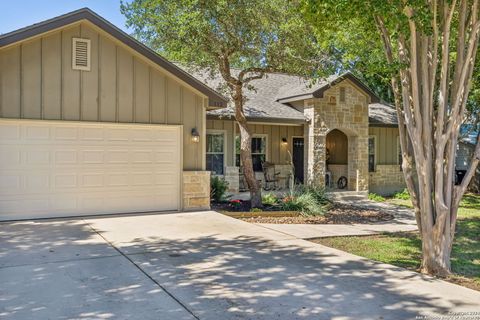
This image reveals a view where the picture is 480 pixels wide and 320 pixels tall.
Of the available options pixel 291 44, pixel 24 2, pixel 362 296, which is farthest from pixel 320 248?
pixel 24 2

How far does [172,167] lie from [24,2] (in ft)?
21.6

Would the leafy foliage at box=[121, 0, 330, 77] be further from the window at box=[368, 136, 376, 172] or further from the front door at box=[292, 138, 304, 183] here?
the window at box=[368, 136, 376, 172]

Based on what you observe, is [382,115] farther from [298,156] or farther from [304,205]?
[304,205]

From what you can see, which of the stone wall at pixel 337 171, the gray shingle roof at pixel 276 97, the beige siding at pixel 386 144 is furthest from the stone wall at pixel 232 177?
the beige siding at pixel 386 144

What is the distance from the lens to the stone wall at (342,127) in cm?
1483

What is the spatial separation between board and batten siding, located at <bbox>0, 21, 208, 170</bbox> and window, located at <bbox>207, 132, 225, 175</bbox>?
146 inches

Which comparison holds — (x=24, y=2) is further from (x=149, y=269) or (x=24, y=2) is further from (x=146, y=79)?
(x=149, y=269)

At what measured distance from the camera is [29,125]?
872 centimetres

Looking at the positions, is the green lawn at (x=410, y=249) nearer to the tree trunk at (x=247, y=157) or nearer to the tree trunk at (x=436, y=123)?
the tree trunk at (x=436, y=123)

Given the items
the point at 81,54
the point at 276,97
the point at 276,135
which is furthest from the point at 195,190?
the point at 276,97

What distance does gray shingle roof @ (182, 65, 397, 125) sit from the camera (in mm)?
13875

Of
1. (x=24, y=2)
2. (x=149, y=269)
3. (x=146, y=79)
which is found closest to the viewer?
(x=149, y=269)

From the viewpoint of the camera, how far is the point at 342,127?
1539cm

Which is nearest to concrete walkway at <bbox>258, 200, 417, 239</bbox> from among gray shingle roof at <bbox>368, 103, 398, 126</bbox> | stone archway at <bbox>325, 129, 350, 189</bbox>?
stone archway at <bbox>325, 129, 350, 189</bbox>
